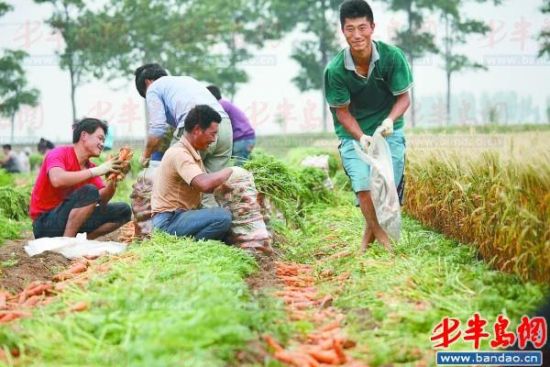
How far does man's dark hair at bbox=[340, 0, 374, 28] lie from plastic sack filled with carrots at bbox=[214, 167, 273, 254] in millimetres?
1407

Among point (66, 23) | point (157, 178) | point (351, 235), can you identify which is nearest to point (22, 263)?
point (157, 178)

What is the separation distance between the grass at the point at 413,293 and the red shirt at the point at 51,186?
Result: 2.24 m

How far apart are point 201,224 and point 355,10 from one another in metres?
1.85

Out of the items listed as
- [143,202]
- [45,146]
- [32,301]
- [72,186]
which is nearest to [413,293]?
[32,301]

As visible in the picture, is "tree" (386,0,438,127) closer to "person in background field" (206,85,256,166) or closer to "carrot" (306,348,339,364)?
"person in background field" (206,85,256,166)

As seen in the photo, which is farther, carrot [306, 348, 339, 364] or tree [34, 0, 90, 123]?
tree [34, 0, 90, 123]

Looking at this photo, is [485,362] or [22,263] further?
[22,263]

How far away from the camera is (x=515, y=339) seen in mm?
2936

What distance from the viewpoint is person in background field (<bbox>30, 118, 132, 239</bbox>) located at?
571 centimetres

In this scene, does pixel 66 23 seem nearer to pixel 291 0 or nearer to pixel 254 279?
pixel 291 0

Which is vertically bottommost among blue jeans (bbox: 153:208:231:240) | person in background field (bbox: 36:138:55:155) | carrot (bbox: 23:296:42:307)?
A: carrot (bbox: 23:296:42:307)

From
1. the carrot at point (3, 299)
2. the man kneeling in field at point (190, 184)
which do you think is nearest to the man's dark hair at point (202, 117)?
the man kneeling in field at point (190, 184)

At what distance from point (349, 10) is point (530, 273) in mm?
2114

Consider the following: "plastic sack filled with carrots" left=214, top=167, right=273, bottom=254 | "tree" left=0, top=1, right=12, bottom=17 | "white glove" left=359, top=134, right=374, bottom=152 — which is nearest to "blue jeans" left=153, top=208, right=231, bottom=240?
"plastic sack filled with carrots" left=214, top=167, right=273, bottom=254
